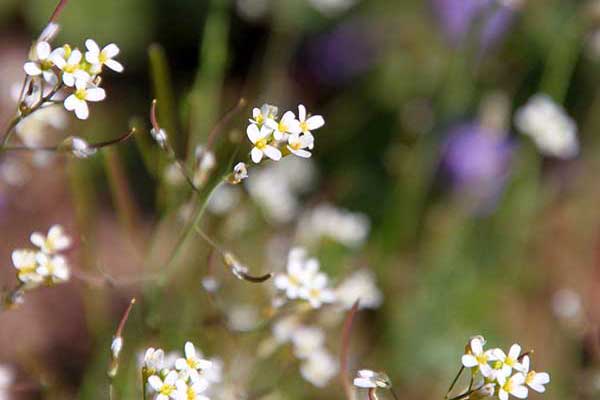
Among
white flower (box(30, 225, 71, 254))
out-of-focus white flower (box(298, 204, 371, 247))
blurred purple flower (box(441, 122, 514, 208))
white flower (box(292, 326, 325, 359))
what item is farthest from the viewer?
blurred purple flower (box(441, 122, 514, 208))

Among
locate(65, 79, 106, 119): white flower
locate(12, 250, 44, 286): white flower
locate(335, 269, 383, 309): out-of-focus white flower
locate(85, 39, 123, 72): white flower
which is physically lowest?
locate(12, 250, 44, 286): white flower

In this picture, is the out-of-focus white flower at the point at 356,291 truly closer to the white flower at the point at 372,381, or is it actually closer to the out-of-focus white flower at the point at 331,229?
the out-of-focus white flower at the point at 331,229

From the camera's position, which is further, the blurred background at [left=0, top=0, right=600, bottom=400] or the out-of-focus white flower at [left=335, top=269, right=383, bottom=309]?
the blurred background at [left=0, top=0, right=600, bottom=400]

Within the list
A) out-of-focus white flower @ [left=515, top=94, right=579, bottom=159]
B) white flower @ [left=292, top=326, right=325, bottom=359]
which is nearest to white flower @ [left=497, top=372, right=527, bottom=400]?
white flower @ [left=292, top=326, right=325, bottom=359]

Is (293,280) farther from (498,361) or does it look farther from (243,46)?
(243,46)

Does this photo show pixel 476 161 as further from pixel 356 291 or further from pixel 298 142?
pixel 298 142

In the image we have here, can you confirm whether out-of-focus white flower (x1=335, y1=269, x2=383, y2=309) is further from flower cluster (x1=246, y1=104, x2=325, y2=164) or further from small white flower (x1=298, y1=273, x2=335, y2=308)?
flower cluster (x1=246, y1=104, x2=325, y2=164)

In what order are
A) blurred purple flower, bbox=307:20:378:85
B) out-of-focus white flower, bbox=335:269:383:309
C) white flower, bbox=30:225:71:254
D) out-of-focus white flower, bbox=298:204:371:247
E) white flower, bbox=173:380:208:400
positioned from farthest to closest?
blurred purple flower, bbox=307:20:378:85 < out-of-focus white flower, bbox=298:204:371:247 < out-of-focus white flower, bbox=335:269:383:309 < white flower, bbox=30:225:71:254 < white flower, bbox=173:380:208:400

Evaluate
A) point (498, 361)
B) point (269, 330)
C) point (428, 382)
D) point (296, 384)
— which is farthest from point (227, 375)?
point (428, 382)
